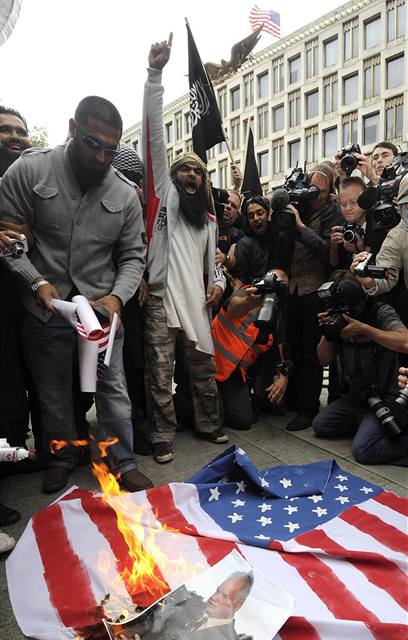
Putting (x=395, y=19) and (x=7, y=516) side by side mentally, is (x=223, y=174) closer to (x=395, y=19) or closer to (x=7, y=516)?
(x=395, y=19)

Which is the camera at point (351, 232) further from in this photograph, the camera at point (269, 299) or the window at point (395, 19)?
the window at point (395, 19)

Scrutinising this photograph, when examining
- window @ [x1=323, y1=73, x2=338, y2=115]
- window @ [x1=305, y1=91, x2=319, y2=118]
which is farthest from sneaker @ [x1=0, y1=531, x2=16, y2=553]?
window @ [x1=305, y1=91, x2=319, y2=118]

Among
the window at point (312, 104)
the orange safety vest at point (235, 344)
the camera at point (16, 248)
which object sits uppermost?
the window at point (312, 104)

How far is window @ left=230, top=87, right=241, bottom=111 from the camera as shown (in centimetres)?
3881

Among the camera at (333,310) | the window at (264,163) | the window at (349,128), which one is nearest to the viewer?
the camera at (333,310)

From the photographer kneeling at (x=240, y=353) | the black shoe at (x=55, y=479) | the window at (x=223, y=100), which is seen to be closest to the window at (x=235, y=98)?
the window at (x=223, y=100)

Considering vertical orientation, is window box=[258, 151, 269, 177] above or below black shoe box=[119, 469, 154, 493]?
above

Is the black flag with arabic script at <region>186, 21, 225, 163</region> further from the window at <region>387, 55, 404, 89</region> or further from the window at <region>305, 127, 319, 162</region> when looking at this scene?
the window at <region>305, 127, 319, 162</region>

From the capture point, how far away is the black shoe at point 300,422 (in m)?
3.72

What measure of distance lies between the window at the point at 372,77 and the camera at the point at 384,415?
3077cm

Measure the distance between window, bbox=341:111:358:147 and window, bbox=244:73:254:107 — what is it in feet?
30.3

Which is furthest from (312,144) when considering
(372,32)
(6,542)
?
(6,542)

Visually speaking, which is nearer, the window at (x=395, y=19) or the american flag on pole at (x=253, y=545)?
the american flag on pole at (x=253, y=545)

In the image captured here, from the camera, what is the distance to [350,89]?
3111 centimetres
